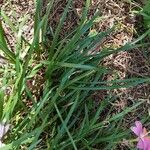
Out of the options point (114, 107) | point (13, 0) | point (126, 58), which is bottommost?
point (114, 107)

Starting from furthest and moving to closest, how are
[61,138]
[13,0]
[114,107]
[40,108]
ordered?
[13,0] → [114,107] → [61,138] → [40,108]

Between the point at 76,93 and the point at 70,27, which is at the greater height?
the point at 70,27

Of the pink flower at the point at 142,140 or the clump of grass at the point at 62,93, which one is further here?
the clump of grass at the point at 62,93

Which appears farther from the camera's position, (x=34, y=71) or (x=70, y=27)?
(x=70, y=27)

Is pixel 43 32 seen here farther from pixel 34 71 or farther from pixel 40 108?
pixel 40 108

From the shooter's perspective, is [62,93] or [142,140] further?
[62,93]

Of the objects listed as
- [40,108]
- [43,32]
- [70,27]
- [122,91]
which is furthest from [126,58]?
[40,108]

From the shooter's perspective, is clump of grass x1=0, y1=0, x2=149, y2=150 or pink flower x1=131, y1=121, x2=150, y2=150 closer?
pink flower x1=131, y1=121, x2=150, y2=150

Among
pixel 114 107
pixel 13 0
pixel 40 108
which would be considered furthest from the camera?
pixel 13 0
